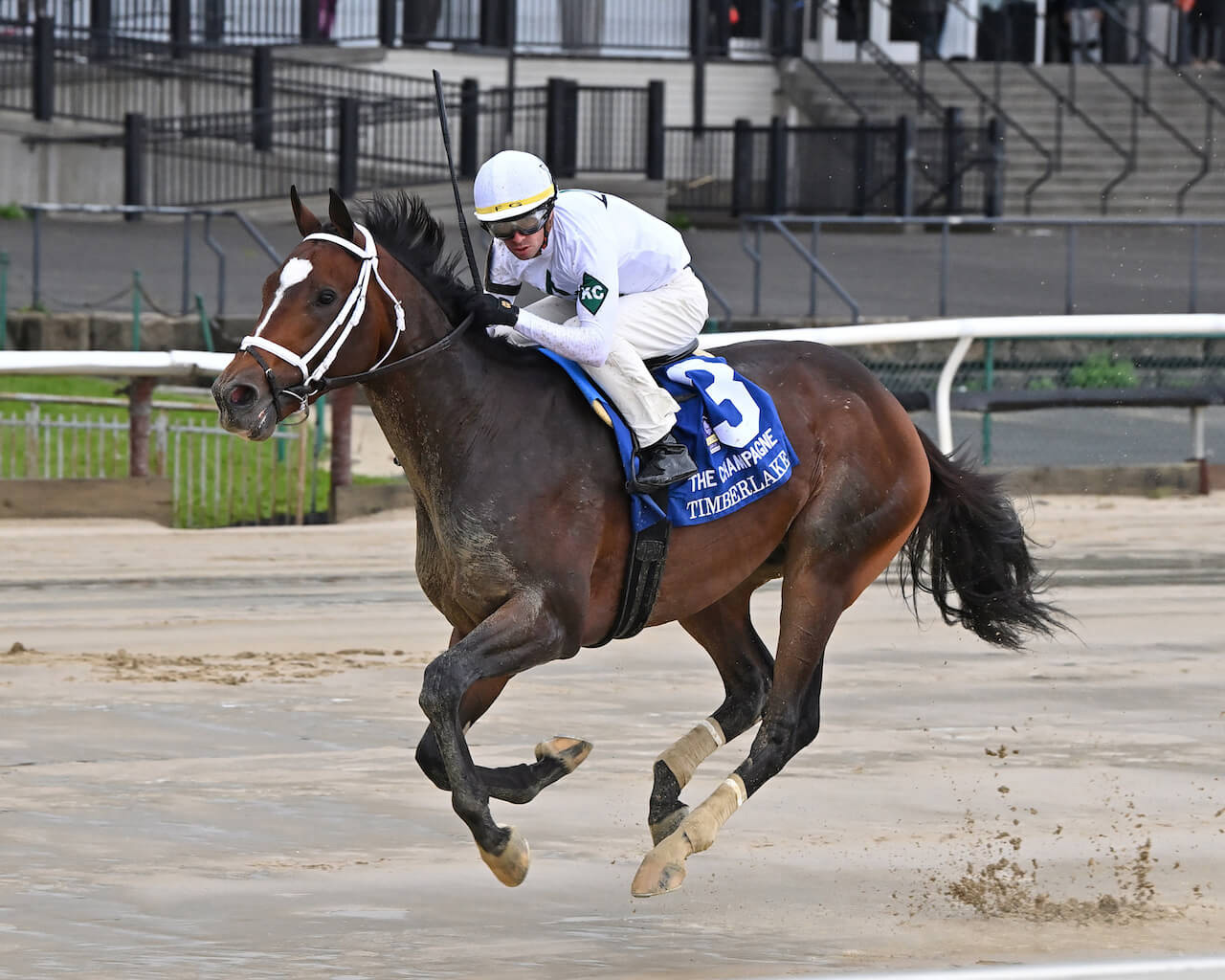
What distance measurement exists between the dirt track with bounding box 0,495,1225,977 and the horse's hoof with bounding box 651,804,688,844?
150 millimetres

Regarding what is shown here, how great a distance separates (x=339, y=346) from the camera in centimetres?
526

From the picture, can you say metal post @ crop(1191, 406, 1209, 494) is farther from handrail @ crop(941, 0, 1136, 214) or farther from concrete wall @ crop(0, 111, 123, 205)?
concrete wall @ crop(0, 111, 123, 205)

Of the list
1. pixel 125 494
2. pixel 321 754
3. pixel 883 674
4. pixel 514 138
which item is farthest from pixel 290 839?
pixel 514 138

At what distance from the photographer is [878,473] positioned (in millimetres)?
6305

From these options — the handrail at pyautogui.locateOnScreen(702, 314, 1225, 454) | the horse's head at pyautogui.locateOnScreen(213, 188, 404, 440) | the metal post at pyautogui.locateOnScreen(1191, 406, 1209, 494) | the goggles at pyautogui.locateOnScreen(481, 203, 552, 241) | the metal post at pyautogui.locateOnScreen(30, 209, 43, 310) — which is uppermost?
the goggles at pyautogui.locateOnScreen(481, 203, 552, 241)

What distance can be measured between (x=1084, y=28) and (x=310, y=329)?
24650 mm

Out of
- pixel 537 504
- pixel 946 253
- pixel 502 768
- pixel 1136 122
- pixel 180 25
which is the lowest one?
pixel 502 768

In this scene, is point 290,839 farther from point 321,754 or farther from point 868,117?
point 868,117

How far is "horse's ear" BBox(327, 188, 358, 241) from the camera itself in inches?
206

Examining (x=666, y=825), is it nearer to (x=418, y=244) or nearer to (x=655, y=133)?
(x=418, y=244)

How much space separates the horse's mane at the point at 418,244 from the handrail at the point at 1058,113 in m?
18.9

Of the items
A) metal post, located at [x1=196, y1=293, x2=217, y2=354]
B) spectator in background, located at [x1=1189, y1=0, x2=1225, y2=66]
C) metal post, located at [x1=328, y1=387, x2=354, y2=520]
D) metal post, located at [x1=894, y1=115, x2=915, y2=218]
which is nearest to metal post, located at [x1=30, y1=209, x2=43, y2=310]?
metal post, located at [x1=196, y1=293, x2=217, y2=354]

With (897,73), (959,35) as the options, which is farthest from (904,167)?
(959,35)

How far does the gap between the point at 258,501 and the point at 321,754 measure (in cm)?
519
